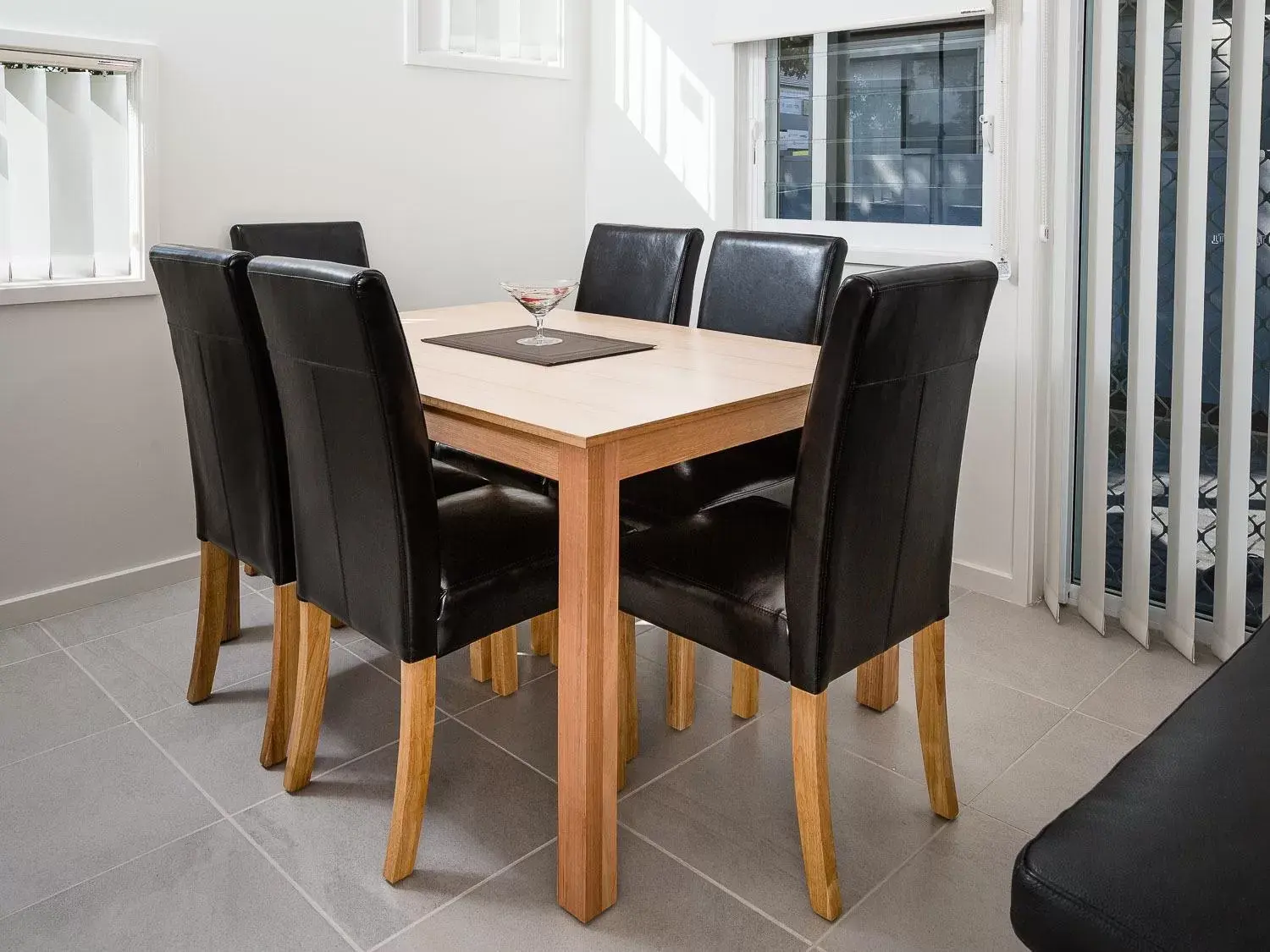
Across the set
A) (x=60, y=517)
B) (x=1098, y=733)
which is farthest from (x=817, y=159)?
(x=60, y=517)

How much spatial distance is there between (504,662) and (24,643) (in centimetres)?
127

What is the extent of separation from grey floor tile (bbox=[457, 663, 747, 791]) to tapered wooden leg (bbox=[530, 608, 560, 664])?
0.11 metres

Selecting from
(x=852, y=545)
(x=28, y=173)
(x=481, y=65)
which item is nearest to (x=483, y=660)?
(x=852, y=545)

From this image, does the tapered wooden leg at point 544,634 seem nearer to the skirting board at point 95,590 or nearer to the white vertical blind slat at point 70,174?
the skirting board at point 95,590

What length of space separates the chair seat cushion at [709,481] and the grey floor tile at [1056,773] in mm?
778

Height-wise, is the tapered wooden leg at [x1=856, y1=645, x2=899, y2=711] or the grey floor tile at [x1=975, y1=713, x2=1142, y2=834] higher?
the tapered wooden leg at [x1=856, y1=645, x2=899, y2=711]

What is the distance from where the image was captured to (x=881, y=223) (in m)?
3.23

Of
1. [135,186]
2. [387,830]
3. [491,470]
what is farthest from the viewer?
[135,186]

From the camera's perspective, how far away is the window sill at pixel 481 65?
338 cm

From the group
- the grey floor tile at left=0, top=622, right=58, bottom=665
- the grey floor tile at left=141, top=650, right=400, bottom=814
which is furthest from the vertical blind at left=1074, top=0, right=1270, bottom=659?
the grey floor tile at left=0, top=622, right=58, bottom=665

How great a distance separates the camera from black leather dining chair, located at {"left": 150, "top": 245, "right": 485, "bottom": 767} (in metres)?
1.88

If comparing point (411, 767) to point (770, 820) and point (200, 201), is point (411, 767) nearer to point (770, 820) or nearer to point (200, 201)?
point (770, 820)

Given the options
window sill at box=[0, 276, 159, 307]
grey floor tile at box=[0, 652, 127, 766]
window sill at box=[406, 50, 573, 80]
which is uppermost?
window sill at box=[406, 50, 573, 80]

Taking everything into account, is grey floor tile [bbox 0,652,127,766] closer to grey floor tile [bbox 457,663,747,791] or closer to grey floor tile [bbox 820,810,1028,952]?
grey floor tile [bbox 457,663,747,791]
